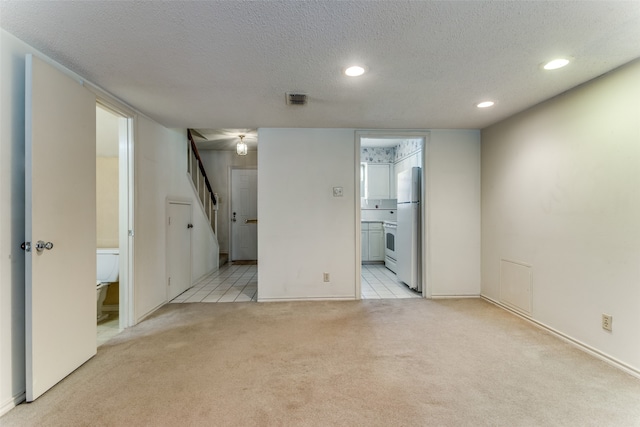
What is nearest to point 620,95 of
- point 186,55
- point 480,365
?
point 480,365

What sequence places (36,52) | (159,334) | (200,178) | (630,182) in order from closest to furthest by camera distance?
(36,52), (630,182), (159,334), (200,178)

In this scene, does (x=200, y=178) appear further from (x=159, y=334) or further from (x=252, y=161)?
(x=159, y=334)

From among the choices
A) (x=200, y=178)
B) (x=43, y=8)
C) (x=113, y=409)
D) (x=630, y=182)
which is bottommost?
(x=113, y=409)

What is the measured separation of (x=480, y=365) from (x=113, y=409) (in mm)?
2335

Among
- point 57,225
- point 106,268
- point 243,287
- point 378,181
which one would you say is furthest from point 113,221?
point 378,181

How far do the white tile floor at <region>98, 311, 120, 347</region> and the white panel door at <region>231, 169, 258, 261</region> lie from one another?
2.93m

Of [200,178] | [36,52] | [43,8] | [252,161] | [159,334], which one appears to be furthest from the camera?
[252,161]

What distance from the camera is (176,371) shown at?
6.31ft

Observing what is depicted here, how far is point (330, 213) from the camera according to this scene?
3.49 m

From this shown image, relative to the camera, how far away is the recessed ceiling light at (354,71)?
1943 mm

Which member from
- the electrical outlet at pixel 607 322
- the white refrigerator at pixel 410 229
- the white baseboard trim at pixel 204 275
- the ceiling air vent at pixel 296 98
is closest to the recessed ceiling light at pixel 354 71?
the ceiling air vent at pixel 296 98

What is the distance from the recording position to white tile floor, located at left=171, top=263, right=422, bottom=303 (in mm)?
3564

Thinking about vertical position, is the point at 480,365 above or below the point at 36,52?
below

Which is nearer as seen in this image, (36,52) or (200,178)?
(36,52)
